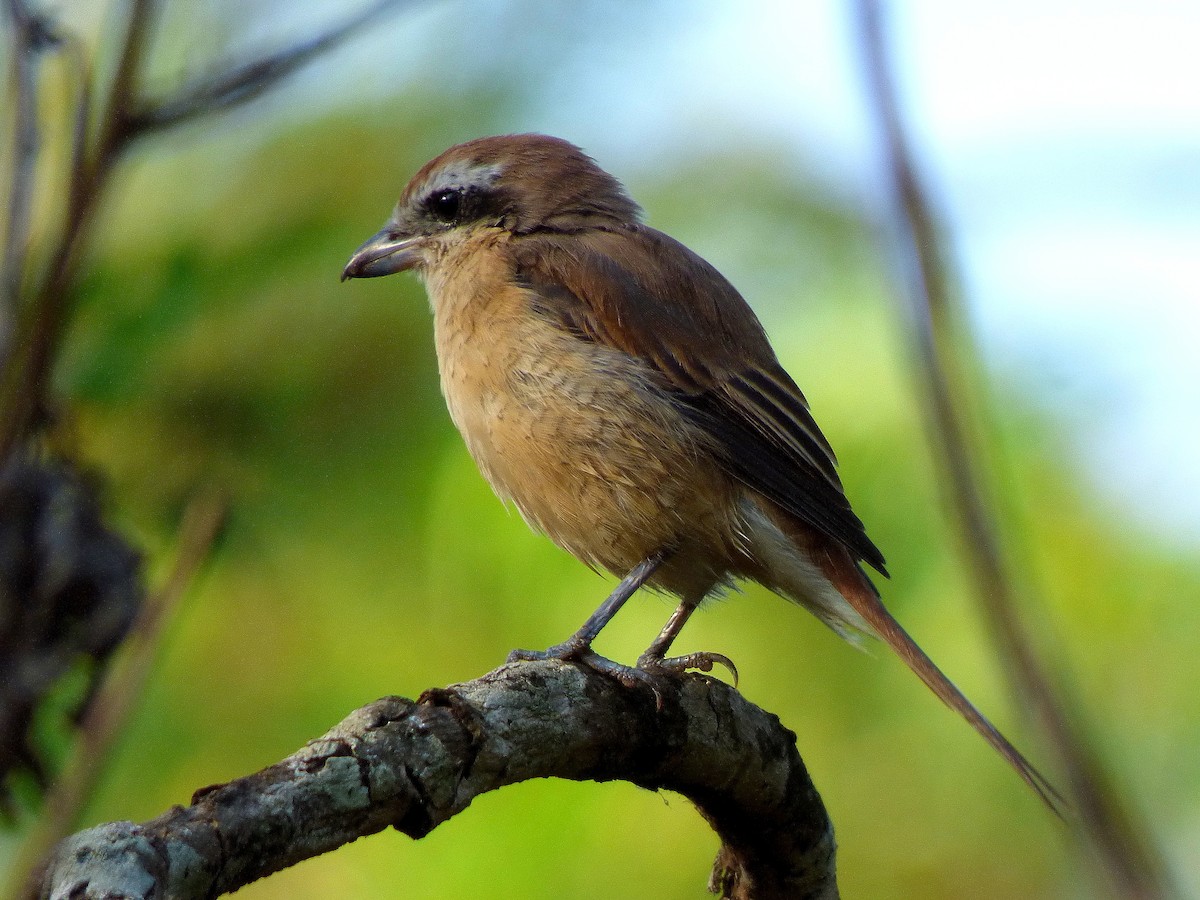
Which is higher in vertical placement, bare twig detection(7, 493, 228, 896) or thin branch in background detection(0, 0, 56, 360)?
thin branch in background detection(0, 0, 56, 360)

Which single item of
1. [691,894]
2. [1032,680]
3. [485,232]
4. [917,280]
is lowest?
[691,894]

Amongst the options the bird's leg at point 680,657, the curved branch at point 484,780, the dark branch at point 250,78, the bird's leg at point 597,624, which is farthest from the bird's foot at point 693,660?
the dark branch at point 250,78

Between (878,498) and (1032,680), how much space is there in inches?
154

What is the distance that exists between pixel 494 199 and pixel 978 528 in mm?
3830

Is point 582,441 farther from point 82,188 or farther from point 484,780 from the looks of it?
point 82,188

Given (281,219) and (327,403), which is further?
(281,219)

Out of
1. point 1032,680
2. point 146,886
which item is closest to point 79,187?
point 1032,680

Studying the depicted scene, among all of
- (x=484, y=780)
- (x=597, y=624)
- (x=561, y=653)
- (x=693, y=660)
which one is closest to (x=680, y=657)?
(x=693, y=660)

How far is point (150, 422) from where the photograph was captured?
4.79 meters

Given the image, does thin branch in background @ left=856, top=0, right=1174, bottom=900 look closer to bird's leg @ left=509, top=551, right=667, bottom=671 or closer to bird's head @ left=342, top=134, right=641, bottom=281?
bird's leg @ left=509, top=551, right=667, bottom=671

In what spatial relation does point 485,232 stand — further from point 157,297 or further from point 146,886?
point 146,886

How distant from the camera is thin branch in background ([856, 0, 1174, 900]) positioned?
38.7 inches

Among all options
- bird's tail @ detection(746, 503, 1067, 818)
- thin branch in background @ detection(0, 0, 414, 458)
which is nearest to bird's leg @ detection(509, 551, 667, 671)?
bird's tail @ detection(746, 503, 1067, 818)

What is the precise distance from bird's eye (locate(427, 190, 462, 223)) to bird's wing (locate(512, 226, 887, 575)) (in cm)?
37
